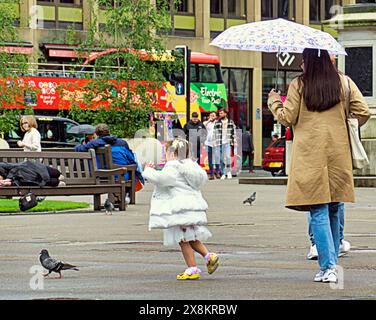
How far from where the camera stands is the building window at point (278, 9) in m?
68.7

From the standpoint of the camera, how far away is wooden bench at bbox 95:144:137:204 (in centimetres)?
2156

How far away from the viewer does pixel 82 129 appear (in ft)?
137

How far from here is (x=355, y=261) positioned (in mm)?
11852

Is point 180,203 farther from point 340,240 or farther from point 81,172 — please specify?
point 81,172

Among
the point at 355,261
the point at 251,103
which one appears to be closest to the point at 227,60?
the point at 251,103

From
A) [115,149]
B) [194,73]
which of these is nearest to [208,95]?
[194,73]

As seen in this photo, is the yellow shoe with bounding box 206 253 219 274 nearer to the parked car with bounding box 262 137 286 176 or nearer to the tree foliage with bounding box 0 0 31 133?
the tree foliage with bounding box 0 0 31 133

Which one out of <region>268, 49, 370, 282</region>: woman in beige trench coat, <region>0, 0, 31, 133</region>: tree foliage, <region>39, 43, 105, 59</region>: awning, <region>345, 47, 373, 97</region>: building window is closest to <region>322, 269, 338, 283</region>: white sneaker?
<region>268, 49, 370, 282</region>: woman in beige trench coat

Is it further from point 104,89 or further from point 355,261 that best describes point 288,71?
point 355,261

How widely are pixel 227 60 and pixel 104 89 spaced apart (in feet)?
87.0

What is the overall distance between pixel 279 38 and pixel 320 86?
174 centimetres

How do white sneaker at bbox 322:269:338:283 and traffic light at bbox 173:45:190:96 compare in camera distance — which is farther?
traffic light at bbox 173:45:190:96

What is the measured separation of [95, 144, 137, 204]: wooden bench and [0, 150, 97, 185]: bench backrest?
454mm
